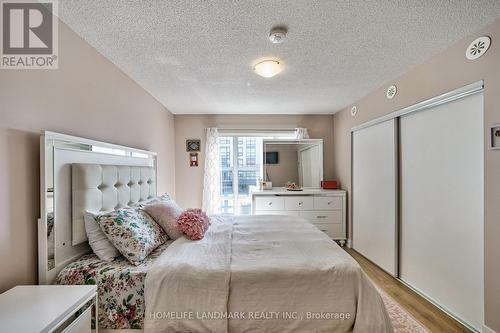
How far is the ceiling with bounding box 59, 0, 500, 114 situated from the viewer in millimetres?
1449

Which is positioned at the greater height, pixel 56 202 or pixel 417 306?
pixel 56 202

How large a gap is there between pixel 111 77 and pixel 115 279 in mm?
1776

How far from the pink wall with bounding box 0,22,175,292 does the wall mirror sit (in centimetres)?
259

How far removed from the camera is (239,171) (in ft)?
14.3

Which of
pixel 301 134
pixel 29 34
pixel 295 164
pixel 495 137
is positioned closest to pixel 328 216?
pixel 295 164

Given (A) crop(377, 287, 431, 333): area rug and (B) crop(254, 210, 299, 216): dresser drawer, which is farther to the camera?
(B) crop(254, 210, 299, 216): dresser drawer

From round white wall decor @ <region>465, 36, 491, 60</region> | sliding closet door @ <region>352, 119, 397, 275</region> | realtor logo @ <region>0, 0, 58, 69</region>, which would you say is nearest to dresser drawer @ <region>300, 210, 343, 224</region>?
sliding closet door @ <region>352, 119, 397, 275</region>

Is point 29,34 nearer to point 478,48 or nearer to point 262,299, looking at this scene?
point 262,299

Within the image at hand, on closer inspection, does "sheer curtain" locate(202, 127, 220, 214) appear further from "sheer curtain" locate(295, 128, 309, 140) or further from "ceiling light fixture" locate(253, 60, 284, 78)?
"ceiling light fixture" locate(253, 60, 284, 78)

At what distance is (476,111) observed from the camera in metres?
1.73

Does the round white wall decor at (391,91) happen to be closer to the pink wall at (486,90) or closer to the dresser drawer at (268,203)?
the pink wall at (486,90)

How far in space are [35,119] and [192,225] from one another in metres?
1.27

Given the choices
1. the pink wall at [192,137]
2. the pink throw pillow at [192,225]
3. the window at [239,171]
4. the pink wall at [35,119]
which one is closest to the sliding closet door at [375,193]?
the window at [239,171]

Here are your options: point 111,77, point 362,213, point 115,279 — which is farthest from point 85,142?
point 362,213
